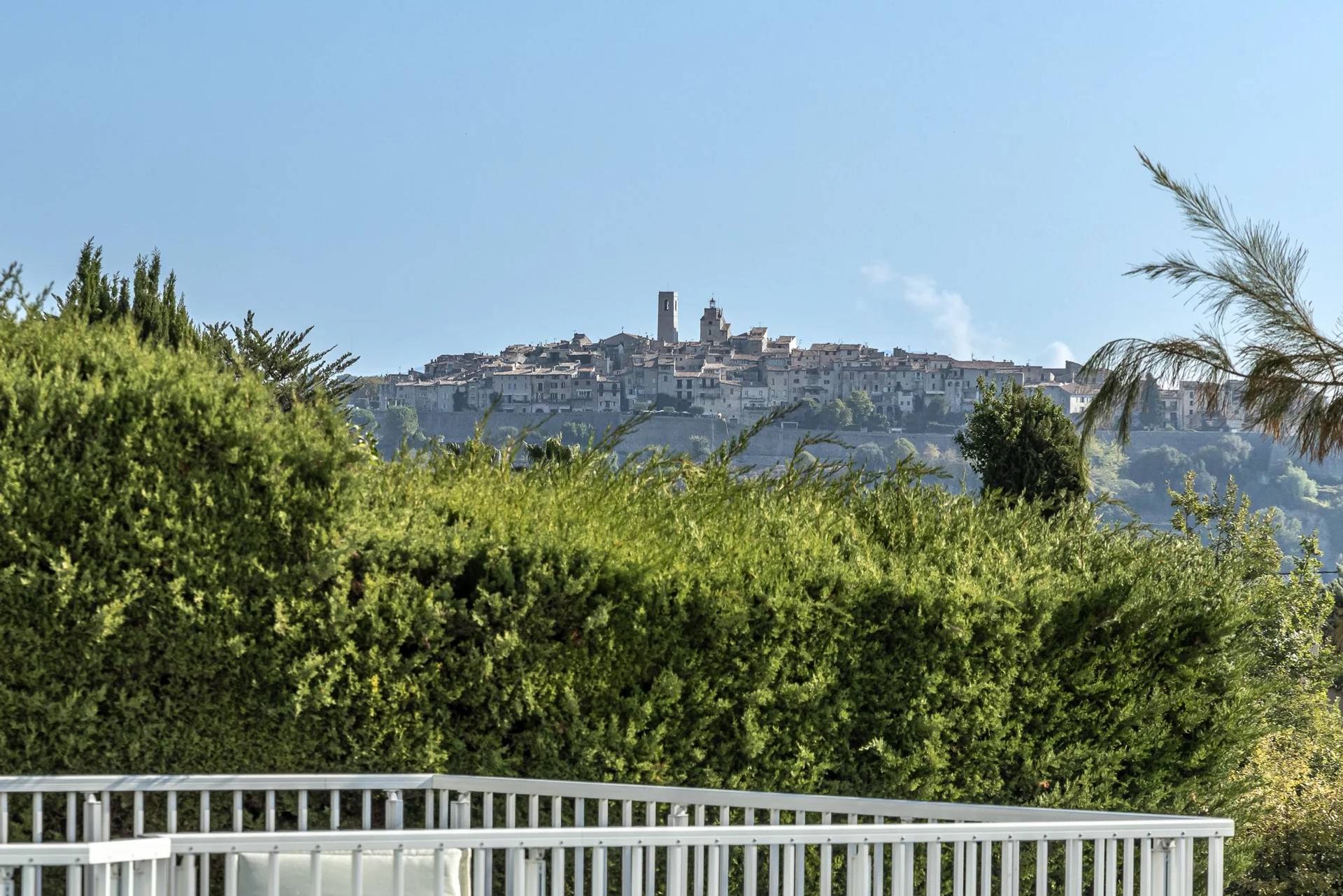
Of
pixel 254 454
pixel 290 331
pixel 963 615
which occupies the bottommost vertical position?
pixel 963 615

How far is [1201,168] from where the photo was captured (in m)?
8.46

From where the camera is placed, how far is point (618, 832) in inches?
126

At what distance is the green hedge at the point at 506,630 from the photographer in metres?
4.15

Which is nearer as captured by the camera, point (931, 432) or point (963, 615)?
point (963, 615)

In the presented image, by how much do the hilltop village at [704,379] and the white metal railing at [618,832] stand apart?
97213 millimetres

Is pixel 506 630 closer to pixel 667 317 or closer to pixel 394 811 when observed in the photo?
pixel 394 811

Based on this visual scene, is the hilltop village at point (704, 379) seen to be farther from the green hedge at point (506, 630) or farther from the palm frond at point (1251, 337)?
the green hedge at point (506, 630)

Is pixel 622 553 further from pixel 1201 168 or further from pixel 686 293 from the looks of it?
pixel 686 293

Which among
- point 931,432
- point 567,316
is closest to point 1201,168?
point 931,432

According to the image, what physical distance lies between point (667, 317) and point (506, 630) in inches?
5625

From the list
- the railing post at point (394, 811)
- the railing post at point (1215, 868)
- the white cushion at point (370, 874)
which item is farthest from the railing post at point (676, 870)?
the railing post at point (1215, 868)

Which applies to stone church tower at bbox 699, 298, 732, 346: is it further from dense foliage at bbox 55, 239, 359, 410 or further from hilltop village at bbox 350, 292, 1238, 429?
dense foliage at bbox 55, 239, 359, 410

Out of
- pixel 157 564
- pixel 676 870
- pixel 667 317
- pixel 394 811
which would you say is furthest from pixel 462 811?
pixel 667 317

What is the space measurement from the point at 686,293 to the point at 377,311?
46.6 metres
